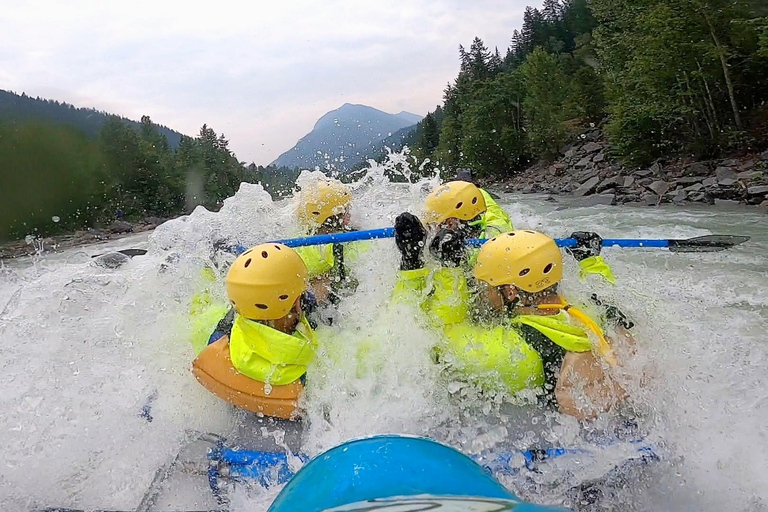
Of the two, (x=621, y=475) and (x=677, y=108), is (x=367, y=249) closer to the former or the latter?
(x=621, y=475)

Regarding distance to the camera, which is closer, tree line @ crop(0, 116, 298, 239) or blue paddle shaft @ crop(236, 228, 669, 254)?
blue paddle shaft @ crop(236, 228, 669, 254)

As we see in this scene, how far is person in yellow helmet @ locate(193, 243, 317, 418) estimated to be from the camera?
3.46 m

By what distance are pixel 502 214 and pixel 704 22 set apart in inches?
773

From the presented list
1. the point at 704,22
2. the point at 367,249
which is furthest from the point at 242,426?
the point at 704,22

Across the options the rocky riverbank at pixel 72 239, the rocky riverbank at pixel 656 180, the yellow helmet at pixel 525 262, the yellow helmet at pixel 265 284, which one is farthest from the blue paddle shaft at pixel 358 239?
the rocky riverbank at pixel 72 239

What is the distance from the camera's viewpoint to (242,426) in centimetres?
365

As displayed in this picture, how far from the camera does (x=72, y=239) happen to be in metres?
31.5

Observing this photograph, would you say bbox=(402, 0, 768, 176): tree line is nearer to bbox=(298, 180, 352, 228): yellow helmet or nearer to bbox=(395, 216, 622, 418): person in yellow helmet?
bbox=(298, 180, 352, 228): yellow helmet

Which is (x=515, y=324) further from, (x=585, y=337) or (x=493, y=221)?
(x=493, y=221)

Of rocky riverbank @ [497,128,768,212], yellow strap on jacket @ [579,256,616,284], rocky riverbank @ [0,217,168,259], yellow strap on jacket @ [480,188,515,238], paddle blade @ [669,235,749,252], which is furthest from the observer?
rocky riverbank @ [0,217,168,259]

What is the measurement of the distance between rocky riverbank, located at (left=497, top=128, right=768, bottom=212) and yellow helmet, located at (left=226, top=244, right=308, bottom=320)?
15595 millimetres

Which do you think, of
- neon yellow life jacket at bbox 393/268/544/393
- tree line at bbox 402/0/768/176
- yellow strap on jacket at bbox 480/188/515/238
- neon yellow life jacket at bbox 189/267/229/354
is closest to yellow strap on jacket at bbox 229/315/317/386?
neon yellow life jacket at bbox 189/267/229/354

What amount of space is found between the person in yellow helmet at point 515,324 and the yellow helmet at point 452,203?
4.04 feet

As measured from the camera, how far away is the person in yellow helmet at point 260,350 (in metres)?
3.46
